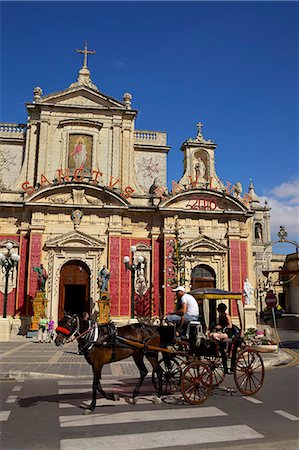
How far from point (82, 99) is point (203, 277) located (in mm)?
14924

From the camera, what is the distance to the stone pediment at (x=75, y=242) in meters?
24.5

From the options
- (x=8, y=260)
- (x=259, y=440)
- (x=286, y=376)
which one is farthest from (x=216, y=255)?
(x=259, y=440)

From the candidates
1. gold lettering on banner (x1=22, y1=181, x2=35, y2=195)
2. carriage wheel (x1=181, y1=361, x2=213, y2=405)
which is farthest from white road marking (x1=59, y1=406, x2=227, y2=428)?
gold lettering on banner (x1=22, y1=181, x2=35, y2=195)

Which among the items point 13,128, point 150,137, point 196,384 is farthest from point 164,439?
point 13,128

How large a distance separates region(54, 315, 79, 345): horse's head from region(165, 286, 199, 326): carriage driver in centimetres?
205

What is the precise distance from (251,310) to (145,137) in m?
15.3

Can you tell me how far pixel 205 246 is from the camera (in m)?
26.1

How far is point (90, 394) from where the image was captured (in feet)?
28.9

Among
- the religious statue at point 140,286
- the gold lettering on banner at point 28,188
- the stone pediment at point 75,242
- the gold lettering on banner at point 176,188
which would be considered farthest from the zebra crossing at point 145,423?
the gold lettering on banner at point 176,188

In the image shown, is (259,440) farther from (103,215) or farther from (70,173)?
(70,173)

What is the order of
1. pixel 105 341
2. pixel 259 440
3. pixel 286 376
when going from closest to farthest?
pixel 259 440
pixel 105 341
pixel 286 376

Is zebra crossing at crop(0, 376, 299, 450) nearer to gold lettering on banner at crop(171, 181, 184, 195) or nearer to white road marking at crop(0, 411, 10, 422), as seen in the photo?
white road marking at crop(0, 411, 10, 422)

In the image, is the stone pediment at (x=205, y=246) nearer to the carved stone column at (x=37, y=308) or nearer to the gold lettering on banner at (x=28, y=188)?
the carved stone column at (x=37, y=308)

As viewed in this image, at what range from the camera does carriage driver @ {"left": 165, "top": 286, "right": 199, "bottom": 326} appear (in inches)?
340
